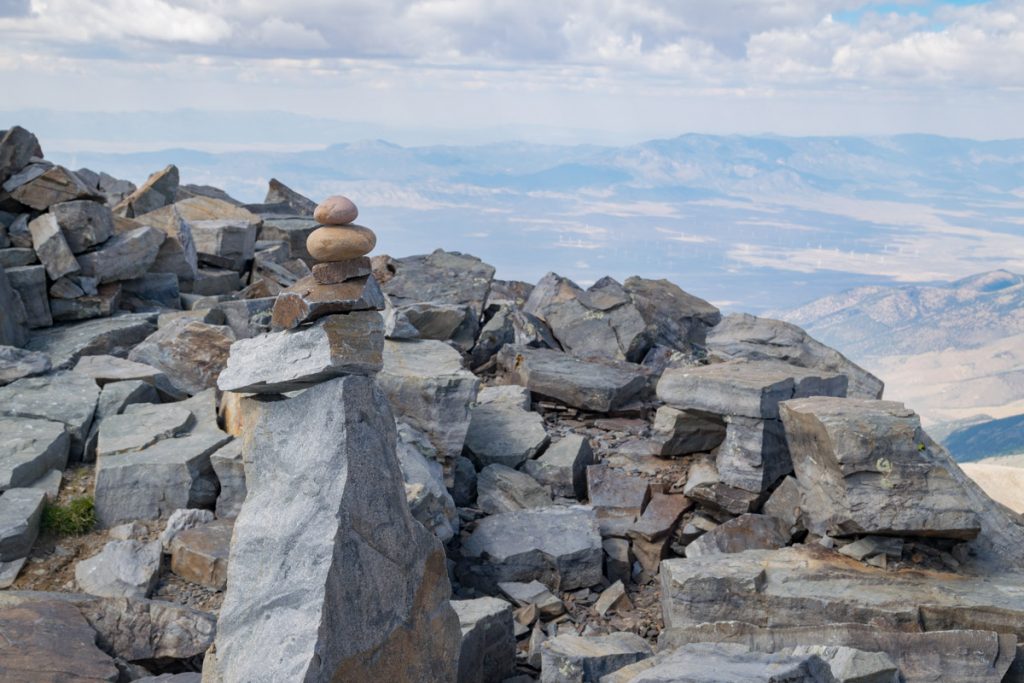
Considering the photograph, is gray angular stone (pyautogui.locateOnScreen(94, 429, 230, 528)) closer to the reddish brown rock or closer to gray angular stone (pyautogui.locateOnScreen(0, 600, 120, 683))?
gray angular stone (pyautogui.locateOnScreen(0, 600, 120, 683))

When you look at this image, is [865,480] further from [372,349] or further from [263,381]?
[263,381]

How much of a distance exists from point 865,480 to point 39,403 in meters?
10.5

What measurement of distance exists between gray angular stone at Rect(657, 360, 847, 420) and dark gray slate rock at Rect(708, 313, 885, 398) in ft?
11.6

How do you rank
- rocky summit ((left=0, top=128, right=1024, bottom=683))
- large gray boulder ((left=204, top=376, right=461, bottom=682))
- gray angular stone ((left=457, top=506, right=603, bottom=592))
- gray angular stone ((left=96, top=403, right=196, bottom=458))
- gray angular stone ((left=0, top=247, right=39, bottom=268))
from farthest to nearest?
1. gray angular stone ((left=0, top=247, right=39, bottom=268))
2. gray angular stone ((left=96, top=403, right=196, bottom=458))
3. gray angular stone ((left=457, top=506, right=603, bottom=592))
4. rocky summit ((left=0, top=128, right=1024, bottom=683))
5. large gray boulder ((left=204, top=376, right=461, bottom=682))

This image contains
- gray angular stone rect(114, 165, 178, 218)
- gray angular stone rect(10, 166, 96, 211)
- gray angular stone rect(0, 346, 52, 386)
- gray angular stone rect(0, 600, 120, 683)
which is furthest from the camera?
gray angular stone rect(114, 165, 178, 218)

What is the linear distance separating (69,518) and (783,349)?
1259cm

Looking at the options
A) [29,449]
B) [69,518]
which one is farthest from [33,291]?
[69,518]

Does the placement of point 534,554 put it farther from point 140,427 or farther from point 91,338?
point 91,338

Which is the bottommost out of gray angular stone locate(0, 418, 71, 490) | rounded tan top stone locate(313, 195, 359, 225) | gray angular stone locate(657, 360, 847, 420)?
gray angular stone locate(0, 418, 71, 490)

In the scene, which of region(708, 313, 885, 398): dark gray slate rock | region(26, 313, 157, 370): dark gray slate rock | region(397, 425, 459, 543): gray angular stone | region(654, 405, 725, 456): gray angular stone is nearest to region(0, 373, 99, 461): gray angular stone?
region(26, 313, 157, 370): dark gray slate rock

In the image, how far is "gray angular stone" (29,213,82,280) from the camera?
15.5 meters

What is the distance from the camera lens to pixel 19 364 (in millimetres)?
13016

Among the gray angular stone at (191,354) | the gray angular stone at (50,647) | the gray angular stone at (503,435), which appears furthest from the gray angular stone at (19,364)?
the gray angular stone at (503,435)

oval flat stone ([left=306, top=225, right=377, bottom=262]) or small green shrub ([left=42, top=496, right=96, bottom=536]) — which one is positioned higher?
oval flat stone ([left=306, top=225, right=377, bottom=262])
